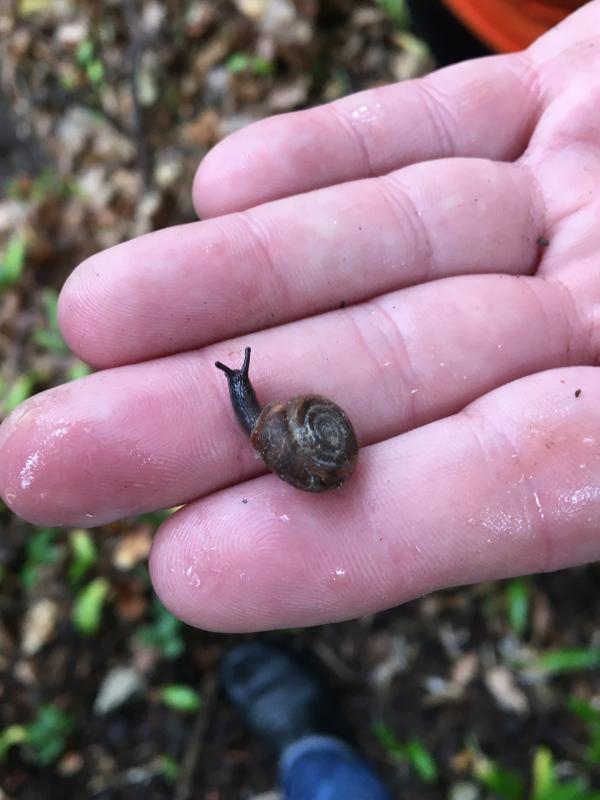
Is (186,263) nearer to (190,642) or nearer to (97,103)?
(190,642)

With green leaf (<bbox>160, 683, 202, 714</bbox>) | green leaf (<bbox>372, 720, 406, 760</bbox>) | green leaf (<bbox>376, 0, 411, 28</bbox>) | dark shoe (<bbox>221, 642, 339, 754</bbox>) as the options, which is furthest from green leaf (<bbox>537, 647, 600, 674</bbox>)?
green leaf (<bbox>376, 0, 411, 28</bbox>)

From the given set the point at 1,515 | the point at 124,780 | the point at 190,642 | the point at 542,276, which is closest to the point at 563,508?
the point at 542,276

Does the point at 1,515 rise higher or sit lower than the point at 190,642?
higher

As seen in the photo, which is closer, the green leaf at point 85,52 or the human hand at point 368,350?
the human hand at point 368,350

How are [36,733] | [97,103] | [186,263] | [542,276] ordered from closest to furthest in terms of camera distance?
[186,263] < [542,276] < [36,733] < [97,103]

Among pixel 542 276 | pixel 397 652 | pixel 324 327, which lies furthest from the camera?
pixel 397 652

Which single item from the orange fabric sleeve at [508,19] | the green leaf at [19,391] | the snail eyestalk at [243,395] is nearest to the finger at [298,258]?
the snail eyestalk at [243,395]

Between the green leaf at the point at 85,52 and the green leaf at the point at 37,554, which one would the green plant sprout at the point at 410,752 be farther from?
the green leaf at the point at 85,52
